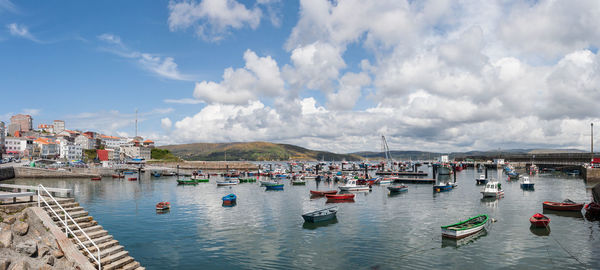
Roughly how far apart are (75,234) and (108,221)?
30086 mm

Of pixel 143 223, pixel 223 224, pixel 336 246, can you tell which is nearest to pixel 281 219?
pixel 223 224

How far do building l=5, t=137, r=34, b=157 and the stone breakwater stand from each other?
20525 cm

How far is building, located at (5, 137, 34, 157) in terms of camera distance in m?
179

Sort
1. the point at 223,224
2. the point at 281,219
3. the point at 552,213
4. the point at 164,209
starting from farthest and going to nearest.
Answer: the point at 164,209
the point at 552,213
the point at 281,219
the point at 223,224

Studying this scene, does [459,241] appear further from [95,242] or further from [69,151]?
[69,151]

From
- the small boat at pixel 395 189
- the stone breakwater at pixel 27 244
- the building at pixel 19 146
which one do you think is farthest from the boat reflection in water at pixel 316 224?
the building at pixel 19 146

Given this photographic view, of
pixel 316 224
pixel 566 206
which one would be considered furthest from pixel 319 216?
pixel 566 206

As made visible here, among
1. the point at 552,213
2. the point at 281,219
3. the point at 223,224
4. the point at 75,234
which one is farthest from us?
the point at 552,213

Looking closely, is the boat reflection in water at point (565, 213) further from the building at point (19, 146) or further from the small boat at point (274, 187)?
the building at point (19, 146)

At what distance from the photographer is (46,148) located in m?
186

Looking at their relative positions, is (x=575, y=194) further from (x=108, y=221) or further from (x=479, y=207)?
(x=108, y=221)

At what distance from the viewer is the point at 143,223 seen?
4450 centimetres

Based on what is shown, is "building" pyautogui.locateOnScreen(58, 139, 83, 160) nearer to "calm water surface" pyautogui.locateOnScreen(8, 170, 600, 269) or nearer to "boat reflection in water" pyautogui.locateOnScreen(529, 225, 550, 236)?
"calm water surface" pyautogui.locateOnScreen(8, 170, 600, 269)

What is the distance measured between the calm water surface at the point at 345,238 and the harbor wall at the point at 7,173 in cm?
5530
